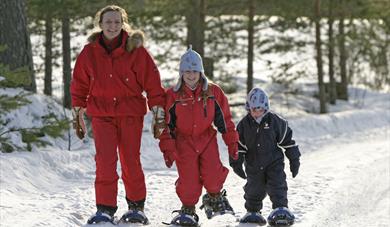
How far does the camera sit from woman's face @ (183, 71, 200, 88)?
6336 millimetres

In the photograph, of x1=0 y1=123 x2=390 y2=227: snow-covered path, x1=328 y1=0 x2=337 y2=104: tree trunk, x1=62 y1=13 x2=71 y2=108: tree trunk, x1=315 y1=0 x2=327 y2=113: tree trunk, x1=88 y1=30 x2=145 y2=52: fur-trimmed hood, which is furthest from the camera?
x1=328 y1=0 x2=337 y2=104: tree trunk

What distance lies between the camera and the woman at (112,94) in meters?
6.20

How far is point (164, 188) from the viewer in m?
8.67

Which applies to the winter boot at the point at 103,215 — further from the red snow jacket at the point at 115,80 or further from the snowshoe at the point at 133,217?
the red snow jacket at the point at 115,80

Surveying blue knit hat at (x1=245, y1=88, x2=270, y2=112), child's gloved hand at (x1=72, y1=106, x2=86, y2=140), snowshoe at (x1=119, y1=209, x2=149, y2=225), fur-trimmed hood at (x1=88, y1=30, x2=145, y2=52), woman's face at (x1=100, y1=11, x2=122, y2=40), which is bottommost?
snowshoe at (x1=119, y1=209, x2=149, y2=225)

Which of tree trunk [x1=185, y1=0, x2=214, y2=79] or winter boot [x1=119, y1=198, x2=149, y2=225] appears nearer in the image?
winter boot [x1=119, y1=198, x2=149, y2=225]

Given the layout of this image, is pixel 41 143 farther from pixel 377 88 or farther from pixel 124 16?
pixel 377 88

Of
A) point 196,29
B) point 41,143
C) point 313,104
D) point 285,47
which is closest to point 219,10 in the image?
point 196,29

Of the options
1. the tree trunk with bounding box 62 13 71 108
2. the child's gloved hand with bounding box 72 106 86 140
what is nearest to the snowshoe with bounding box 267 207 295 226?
the child's gloved hand with bounding box 72 106 86 140

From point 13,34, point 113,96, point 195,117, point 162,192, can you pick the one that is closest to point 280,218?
point 195,117

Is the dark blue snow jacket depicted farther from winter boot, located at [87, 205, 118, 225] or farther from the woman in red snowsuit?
winter boot, located at [87, 205, 118, 225]

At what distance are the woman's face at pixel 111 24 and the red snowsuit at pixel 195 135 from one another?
720mm

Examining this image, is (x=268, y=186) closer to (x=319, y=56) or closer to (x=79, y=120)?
(x=79, y=120)

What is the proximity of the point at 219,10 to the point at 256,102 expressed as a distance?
11253 millimetres
